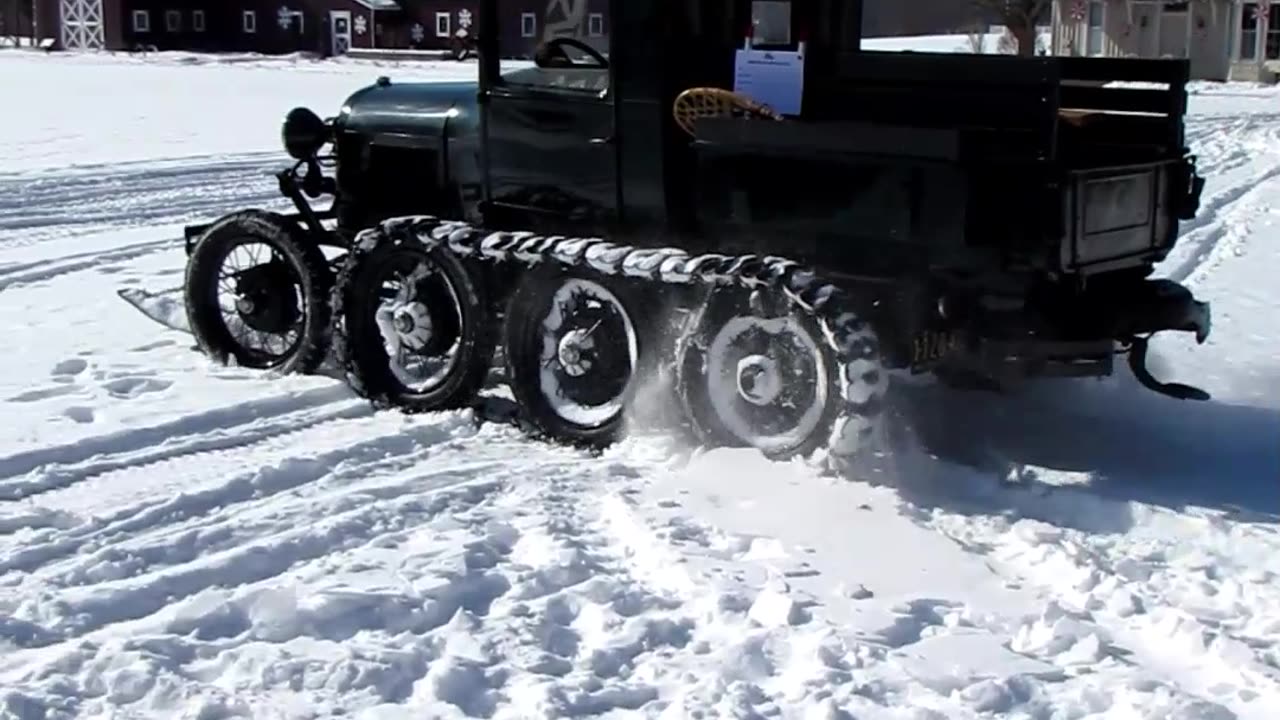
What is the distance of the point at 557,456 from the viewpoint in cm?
748

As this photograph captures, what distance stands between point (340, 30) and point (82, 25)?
32.3 feet

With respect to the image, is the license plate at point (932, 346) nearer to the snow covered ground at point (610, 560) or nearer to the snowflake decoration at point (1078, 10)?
the snow covered ground at point (610, 560)

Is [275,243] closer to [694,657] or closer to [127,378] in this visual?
[127,378]

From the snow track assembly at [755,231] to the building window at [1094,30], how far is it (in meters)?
39.8

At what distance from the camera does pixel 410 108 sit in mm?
8867

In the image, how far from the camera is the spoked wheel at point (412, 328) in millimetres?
8023

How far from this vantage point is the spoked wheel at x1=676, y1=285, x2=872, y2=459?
6.91m

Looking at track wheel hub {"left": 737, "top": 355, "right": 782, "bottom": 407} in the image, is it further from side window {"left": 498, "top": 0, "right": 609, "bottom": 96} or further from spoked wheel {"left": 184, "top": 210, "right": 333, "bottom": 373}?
spoked wheel {"left": 184, "top": 210, "right": 333, "bottom": 373}

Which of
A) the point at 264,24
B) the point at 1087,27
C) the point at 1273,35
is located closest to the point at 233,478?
the point at 1087,27

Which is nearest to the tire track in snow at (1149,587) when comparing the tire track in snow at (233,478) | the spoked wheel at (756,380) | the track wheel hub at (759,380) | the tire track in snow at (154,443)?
the spoked wheel at (756,380)

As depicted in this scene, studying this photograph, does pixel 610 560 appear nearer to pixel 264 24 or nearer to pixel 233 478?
pixel 233 478

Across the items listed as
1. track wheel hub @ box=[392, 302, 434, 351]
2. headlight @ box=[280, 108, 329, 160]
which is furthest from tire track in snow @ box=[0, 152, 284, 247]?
track wheel hub @ box=[392, 302, 434, 351]

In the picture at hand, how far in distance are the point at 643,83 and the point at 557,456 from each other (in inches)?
68.1

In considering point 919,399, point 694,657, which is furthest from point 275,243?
point 694,657
